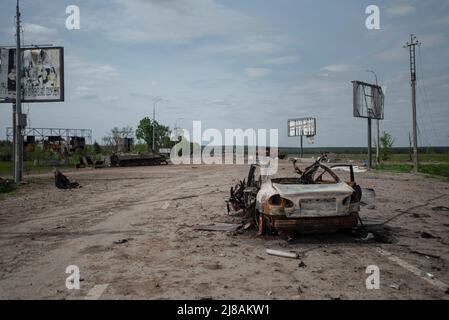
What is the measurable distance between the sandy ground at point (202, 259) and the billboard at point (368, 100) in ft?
82.3

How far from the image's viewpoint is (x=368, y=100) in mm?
35594

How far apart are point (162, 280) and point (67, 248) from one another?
2760 millimetres

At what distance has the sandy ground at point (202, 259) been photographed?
4.59 metres

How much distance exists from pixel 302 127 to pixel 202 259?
64092 mm

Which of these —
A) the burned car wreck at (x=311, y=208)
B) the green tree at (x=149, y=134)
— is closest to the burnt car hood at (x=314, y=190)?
the burned car wreck at (x=311, y=208)

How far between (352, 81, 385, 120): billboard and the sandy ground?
25.1 m

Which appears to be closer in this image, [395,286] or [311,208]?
[395,286]

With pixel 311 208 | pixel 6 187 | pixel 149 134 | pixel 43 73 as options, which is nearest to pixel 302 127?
pixel 149 134

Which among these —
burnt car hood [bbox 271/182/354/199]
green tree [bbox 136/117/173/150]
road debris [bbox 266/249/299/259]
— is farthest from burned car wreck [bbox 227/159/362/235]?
green tree [bbox 136/117/173/150]

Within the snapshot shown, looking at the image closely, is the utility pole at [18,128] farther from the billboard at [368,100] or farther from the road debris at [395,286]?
the billboard at [368,100]

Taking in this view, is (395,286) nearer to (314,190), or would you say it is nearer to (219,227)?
(314,190)

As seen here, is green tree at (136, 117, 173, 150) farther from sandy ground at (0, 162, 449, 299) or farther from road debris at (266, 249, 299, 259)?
road debris at (266, 249, 299, 259)
